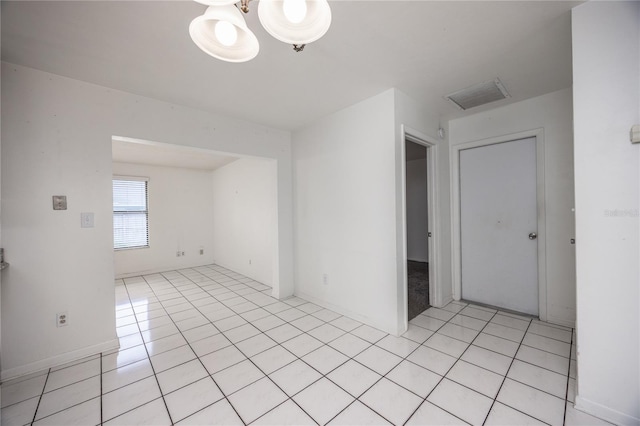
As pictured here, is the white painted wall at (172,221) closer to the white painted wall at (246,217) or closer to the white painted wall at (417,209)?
the white painted wall at (246,217)

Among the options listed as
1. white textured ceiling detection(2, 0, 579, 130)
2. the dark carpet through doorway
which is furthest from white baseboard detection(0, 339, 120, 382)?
the dark carpet through doorway

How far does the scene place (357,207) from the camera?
295 centimetres

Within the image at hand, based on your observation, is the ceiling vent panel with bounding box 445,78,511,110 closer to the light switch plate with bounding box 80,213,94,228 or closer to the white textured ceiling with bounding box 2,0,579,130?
the white textured ceiling with bounding box 2,0,579,130

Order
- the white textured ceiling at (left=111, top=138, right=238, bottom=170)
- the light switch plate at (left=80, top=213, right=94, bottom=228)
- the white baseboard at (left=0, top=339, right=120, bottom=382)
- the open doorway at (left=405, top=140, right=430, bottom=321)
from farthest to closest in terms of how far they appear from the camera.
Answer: the open doorway at (left=405, top=140, right=430, bottom=321) < the white textured ceiling at (left=111, top=138, right=238, bottom=170) < the light switch plate at (left=80, top=213, right=94, bottom=228) < the white baseboard at (left=0, top=339, right=120, bottom=382)

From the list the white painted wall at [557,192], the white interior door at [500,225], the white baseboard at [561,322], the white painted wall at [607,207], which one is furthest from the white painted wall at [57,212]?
the white baseboard at [561,322]

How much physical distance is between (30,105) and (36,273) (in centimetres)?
142

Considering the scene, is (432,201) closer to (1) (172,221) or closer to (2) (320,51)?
(2) (320,51)

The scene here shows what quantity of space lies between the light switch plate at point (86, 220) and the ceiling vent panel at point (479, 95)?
383 centimetres

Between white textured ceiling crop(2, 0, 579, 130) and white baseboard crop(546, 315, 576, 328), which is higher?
white textured ceiling crop(2, 0, 579, 130)

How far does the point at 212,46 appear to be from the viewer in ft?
3.99

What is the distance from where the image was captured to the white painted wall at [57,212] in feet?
6.70

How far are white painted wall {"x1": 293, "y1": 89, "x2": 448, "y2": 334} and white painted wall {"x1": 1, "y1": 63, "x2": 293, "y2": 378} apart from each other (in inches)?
76.5

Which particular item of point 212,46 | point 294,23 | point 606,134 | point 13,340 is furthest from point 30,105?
point 606,134

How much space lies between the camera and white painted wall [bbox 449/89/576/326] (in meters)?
2.66
